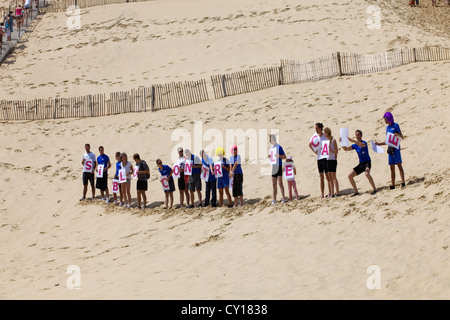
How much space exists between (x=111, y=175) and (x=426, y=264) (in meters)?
13.1

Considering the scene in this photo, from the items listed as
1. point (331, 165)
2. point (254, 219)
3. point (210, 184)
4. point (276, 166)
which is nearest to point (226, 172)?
point (210, 184)

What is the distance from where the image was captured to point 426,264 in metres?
10.8

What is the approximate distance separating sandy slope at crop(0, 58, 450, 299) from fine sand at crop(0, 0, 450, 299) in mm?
48

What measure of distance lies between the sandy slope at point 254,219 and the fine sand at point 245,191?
0.16ft

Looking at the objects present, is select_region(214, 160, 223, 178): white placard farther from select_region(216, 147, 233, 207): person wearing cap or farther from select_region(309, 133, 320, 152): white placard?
select_region(309, 133, 320, 152): white placard

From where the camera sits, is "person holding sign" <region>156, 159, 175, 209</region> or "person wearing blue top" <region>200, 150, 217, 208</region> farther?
"person holding sign" <region>156, 159, 175, 209</region>

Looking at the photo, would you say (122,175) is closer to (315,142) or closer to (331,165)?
(315,142)

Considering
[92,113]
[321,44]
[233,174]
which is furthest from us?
[321,44]

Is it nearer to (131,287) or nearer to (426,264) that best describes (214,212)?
(131,287)

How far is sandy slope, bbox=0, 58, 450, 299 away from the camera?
11461 millimetres

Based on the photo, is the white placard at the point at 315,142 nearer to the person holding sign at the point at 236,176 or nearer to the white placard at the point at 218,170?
the person holding sign at the point at 236,176

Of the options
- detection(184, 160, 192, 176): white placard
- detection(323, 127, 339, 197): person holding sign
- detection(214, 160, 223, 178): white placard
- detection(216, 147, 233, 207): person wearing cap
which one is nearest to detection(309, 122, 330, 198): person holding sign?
detection(323, 127, 339, 197): person holding sign

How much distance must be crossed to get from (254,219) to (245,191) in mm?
2599
